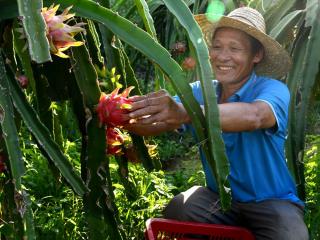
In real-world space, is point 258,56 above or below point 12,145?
above

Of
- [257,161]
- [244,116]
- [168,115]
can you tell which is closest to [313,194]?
[257,161]

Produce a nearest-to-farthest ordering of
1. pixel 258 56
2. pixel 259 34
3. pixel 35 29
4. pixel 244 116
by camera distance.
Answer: pixel 35 29
pixel 244 116
pixel 259 34
pixel 258 56

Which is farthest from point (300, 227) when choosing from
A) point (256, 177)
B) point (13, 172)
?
point (13, 172)

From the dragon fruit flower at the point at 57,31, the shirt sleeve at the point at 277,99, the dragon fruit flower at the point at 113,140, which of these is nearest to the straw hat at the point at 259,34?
the shirt sleeve at the point at 277,99

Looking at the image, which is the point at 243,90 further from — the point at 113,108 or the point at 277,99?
the point at 113,108

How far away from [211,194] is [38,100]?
2.94ft

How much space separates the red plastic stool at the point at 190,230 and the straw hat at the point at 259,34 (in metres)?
0.59

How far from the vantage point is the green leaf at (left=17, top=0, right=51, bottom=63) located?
1068mm

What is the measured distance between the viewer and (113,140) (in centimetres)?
155

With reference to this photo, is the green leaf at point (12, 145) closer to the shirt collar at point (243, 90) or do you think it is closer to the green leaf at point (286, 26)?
the shirt collar at point (243, 90)

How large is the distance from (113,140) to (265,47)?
2.63ft

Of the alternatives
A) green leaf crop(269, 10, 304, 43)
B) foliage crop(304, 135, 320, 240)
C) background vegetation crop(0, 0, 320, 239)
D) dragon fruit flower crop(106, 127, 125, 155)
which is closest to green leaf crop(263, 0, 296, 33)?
background vegetation crop(0, 0, 320, 239)

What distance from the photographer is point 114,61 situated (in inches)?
65.1

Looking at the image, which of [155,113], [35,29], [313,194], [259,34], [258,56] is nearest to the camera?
[35,29]
